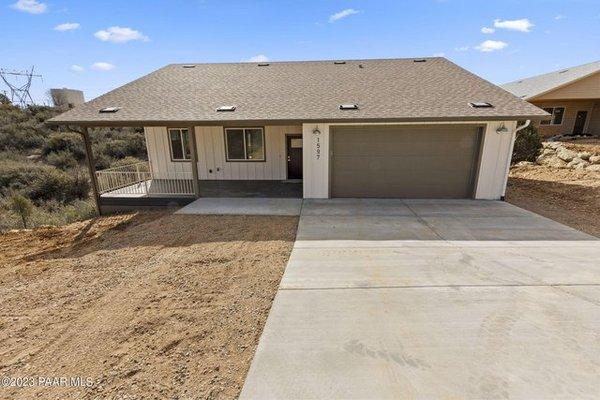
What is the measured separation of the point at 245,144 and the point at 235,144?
39 centimetres

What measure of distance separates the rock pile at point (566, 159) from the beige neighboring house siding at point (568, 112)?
24.0ft

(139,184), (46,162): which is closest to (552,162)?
(139,184)

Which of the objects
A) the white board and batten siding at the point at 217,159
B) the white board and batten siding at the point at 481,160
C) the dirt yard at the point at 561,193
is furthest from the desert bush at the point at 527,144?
the white board and batten siding at the point at 217,159

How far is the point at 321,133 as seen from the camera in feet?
29.4

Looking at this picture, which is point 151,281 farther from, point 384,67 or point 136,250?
point 384,67

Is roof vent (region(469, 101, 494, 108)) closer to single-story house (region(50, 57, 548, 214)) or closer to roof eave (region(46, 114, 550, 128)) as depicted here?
single-story house (region(50, 57, 548, 214))

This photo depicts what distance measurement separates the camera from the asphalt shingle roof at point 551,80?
19.3 metres

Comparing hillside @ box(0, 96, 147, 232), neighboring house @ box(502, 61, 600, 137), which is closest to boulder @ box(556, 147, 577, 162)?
neighboring house @ box(502, 61, 600, 137)

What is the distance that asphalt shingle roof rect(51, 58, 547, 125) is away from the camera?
851 cm

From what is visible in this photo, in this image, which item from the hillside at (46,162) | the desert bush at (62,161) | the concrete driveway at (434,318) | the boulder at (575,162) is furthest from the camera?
the desert bush at (62,161)

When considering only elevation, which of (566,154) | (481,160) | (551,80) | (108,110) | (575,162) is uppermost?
(551,80)

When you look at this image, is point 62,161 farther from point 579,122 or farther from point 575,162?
point 579,122

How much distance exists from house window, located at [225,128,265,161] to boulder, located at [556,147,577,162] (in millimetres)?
14003

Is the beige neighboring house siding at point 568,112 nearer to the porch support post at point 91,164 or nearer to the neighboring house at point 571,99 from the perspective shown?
the neighboring house at point 571,99
